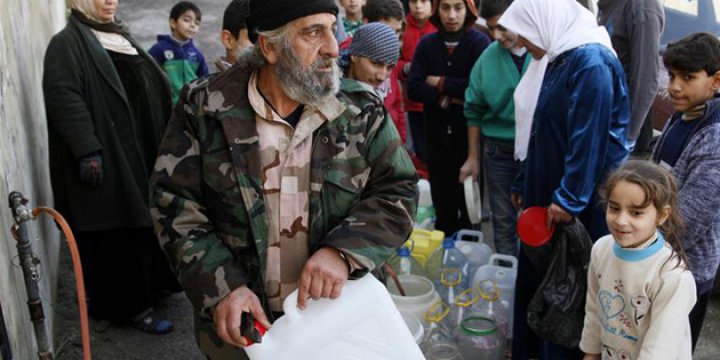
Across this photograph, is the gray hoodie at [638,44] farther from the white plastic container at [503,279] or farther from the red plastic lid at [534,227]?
the red plastic lid at [534,227]

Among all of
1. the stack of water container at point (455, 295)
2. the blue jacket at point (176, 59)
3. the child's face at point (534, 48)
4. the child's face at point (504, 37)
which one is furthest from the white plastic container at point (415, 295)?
the blue jacket at point (176, 59)

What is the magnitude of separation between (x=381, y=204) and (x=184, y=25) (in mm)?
4201

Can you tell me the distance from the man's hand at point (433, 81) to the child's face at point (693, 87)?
79.4 inches

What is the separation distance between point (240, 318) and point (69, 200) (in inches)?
85.4

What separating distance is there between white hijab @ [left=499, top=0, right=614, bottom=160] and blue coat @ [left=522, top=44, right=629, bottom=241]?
0.07 m

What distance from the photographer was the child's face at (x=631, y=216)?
2.30 meters

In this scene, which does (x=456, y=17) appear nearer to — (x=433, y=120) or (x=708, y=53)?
(x=433, y=120)

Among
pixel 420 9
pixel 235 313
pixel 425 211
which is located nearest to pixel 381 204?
pixel 235 313

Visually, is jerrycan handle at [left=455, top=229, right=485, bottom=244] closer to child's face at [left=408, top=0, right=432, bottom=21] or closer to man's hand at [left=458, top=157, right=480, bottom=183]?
man's hand at [left=458, top=157, right=480, bottom=183]

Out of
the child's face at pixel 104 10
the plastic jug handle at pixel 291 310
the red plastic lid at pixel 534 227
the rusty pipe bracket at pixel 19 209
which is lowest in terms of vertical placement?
the red plastic lid at pixel 534 227

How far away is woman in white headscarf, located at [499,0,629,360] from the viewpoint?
2.84 m

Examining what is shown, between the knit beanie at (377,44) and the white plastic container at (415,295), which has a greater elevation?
the knit beanie at (377,44)

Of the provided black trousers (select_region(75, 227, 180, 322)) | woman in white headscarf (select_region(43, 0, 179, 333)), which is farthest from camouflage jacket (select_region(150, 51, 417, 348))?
black trousers (select_region(75, 227, 180, 322))

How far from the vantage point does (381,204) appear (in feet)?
6.42
